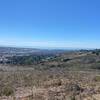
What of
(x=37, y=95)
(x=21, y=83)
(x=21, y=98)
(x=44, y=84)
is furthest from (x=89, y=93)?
(x=21, y=83)

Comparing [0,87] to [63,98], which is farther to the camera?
[0,87]

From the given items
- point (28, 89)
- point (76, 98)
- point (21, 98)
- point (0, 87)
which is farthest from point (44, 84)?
point (76, 98)

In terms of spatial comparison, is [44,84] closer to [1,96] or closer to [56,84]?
[56,84]

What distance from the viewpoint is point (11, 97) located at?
11.9 m

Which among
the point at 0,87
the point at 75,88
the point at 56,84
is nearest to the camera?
the point at 75,88

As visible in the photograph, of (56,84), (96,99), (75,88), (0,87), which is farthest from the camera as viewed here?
(56,84)

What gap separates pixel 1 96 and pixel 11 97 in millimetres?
648

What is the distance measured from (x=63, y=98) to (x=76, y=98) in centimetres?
58

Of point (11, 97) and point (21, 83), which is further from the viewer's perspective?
point (21, 83)

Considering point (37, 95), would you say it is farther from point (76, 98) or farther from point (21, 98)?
point (76, 98)

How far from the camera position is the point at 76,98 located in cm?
1048

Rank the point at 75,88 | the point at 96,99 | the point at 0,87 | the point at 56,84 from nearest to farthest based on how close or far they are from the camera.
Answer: the point at 96,99 → the point at 75,88 → the point at 0,87 → the point at 56,84

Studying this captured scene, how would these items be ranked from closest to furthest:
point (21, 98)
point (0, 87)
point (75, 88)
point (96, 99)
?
point (96, 99), point (21, 98), point (75, 88), point (0, 87)

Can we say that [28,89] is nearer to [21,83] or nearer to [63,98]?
[21,83]
